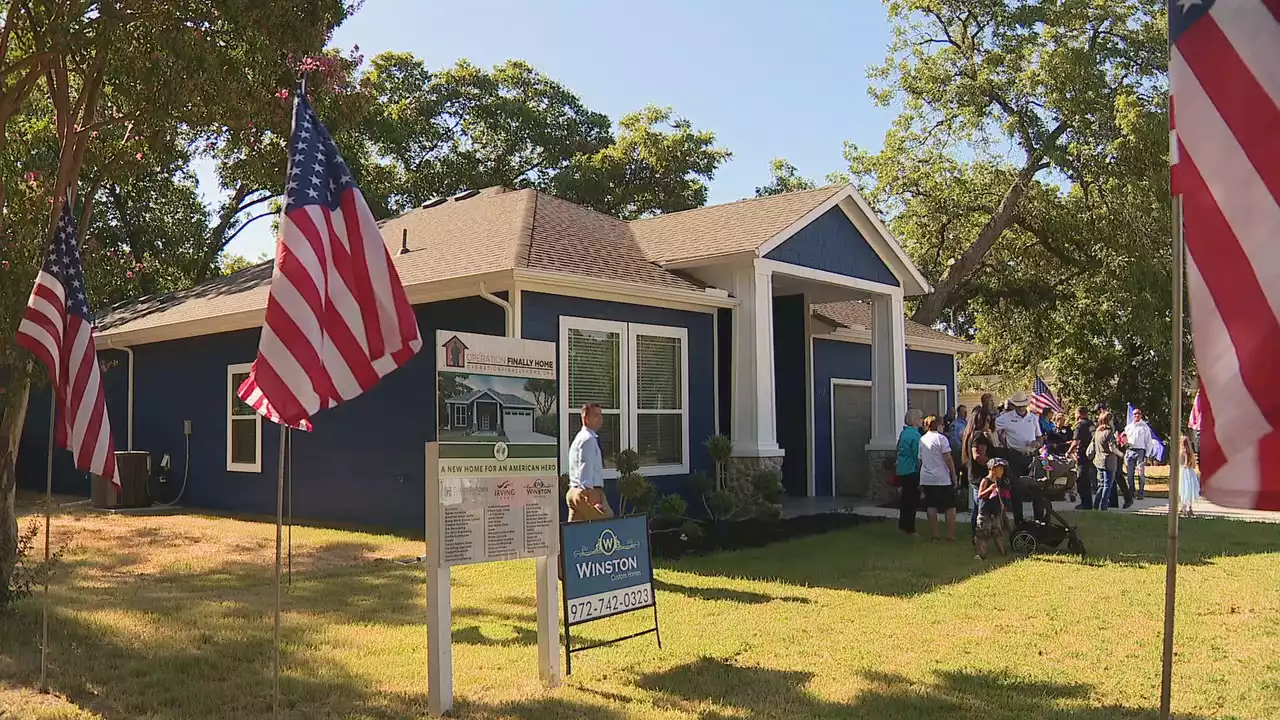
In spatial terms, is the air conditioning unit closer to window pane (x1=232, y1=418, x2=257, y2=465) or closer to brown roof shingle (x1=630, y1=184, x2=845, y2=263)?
window pane (x1=232, y1=418, x2=257, y2=465)

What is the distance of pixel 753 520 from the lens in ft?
43.4

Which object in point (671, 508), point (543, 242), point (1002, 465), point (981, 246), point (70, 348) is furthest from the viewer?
point (981, 246)

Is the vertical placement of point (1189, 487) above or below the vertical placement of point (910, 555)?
above

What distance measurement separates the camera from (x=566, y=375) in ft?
40.8

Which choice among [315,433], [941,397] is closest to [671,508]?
[315,433]

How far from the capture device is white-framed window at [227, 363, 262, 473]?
16062 mm

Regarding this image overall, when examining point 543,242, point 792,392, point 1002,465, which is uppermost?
point 543,242

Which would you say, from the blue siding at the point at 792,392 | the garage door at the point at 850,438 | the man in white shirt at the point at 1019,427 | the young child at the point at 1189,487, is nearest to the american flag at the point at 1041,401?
→ the man in white shirt at the point at 1019,427

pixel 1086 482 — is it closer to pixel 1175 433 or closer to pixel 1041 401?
pixel 1041 401

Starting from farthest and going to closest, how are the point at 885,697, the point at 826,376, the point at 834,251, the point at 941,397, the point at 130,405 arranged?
the point at 941,397 < the point at 130,405 < the point at 826,376 < the point at 834,251 < the point at 885,697

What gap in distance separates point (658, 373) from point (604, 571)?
7.05m

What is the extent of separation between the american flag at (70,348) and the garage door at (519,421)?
259cm

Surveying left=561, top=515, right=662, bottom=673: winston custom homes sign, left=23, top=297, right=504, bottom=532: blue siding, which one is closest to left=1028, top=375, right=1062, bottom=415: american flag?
left=23, top=297, right=504, bottom=532: blue siding

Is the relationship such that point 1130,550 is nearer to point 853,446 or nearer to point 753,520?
point 753,520
